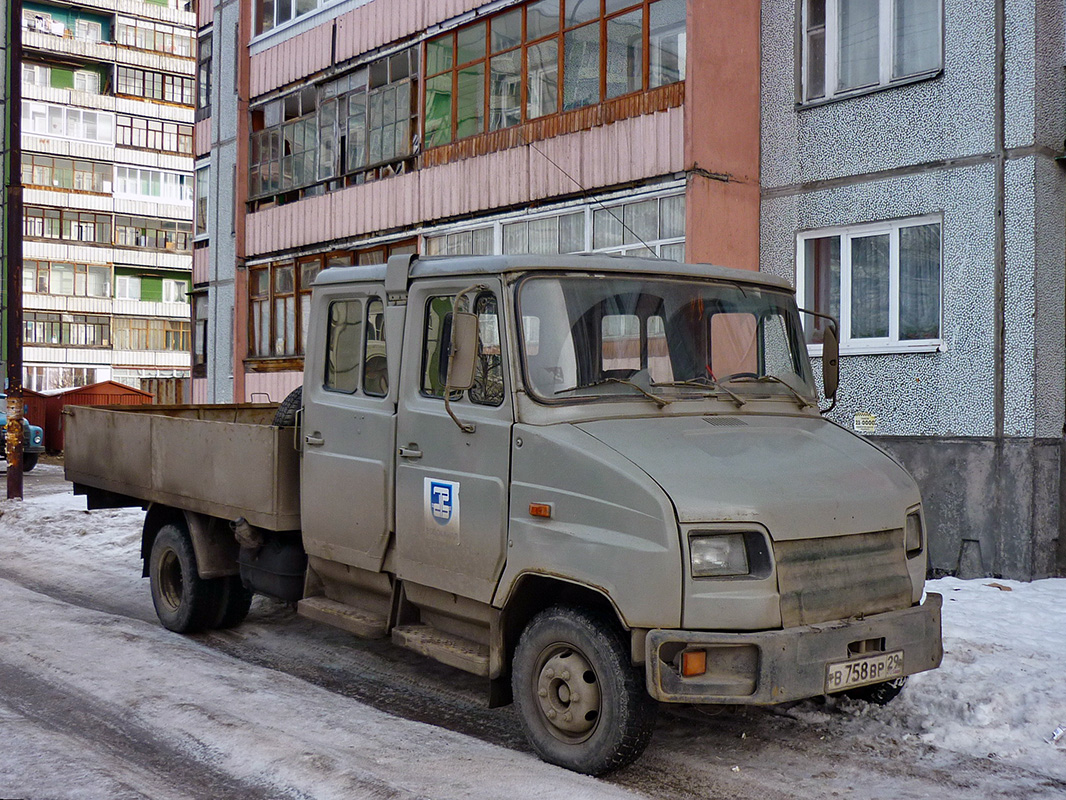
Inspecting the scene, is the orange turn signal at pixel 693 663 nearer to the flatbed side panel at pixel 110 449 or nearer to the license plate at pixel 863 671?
the license plate at pixel 863 671

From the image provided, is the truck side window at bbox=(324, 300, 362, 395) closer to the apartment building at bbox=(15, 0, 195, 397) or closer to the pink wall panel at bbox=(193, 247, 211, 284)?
the pink wall panel at bbox=(193, 247, 211, 284)

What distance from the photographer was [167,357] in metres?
53.8

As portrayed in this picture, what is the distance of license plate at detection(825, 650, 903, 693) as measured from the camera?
455 cm

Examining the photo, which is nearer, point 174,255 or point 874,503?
point 874,503

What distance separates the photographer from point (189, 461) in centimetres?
743

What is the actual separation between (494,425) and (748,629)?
152 centimetres

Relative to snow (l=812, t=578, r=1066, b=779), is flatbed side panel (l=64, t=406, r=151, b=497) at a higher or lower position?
higher

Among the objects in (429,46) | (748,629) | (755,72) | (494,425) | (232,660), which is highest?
(429,46)

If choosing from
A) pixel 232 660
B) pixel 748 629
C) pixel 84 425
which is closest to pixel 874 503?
pixel 748 629

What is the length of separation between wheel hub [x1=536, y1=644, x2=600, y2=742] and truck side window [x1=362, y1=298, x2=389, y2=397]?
182 centimetres

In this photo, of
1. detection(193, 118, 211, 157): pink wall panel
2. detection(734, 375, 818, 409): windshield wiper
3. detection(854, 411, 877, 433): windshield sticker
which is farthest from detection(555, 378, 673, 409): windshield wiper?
detection(193, 118, 211, 157): pink wall panel

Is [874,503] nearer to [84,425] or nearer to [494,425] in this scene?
[494,425]

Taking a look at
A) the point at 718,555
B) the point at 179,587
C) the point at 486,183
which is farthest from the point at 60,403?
the point at 718,555

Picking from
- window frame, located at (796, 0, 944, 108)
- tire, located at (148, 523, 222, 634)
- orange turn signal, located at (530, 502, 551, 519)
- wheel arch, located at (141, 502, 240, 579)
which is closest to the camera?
orange turn signal, located at (530, 502, 551, 519)
